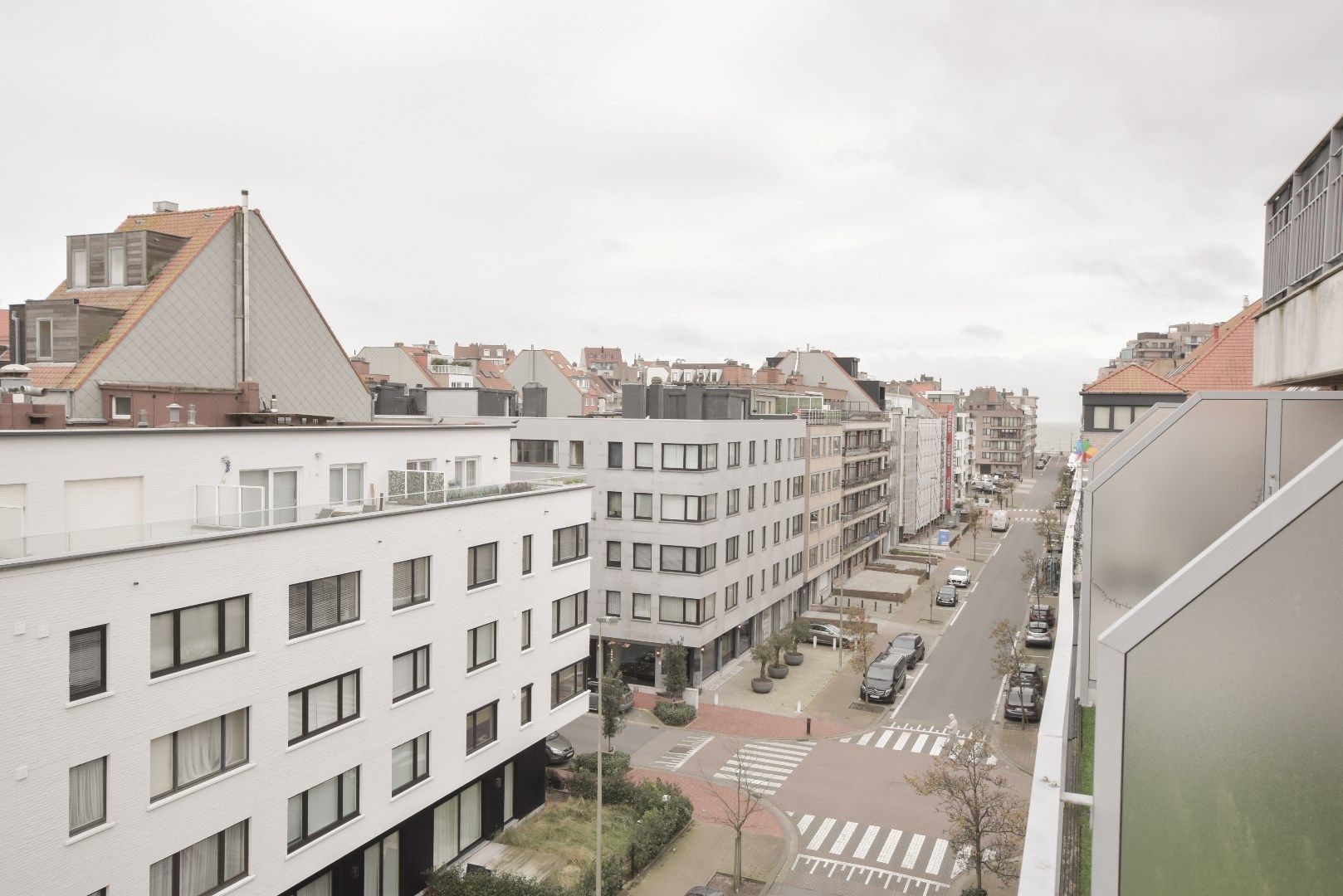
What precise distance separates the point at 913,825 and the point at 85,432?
1205 inches

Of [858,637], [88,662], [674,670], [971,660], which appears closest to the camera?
[88,662]

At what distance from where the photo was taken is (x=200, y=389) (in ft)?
88.0

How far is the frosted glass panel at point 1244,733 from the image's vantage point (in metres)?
3.86

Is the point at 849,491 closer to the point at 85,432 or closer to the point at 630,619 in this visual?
the point at 630,619

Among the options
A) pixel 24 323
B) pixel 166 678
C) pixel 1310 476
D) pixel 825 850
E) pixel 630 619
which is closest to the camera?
pixel 1310 476

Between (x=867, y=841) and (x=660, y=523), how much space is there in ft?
70.7

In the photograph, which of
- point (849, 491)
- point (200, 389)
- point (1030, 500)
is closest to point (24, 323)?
point (200, 389)

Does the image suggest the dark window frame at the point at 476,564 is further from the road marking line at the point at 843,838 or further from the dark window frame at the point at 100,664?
the road marking line at the point at 843,838

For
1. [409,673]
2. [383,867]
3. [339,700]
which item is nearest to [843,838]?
[383,867]

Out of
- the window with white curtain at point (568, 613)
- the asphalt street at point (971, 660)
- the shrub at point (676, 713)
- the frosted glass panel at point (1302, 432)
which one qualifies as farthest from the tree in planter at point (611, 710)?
the frosted glass panel at point (1302, 432)

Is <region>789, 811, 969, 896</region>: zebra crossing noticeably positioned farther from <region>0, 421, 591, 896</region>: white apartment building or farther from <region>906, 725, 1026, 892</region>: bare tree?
<region>0, 421, 591, 896</region>: white apartment building

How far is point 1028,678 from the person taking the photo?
4969 cm

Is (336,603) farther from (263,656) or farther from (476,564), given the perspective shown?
(476,564)

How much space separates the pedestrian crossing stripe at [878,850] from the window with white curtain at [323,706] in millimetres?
16862
